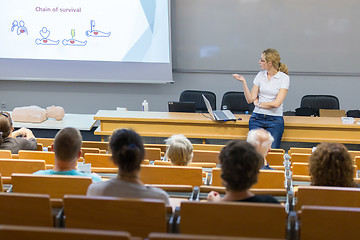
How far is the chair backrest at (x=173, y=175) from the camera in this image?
10.2 ft

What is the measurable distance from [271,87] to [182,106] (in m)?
1.38

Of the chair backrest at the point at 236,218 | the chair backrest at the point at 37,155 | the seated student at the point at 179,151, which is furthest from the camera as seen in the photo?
the chair backrest at the point at 37,155

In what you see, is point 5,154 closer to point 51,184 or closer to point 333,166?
point 51,184

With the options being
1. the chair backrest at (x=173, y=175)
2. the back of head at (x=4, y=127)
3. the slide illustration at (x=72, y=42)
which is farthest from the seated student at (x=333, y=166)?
the slide illustration at (x=72, y=42)

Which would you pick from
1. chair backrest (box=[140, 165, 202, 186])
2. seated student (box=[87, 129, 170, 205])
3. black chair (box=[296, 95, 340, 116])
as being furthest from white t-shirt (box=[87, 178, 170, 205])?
black chair (box=[296, 95, 340, 116])

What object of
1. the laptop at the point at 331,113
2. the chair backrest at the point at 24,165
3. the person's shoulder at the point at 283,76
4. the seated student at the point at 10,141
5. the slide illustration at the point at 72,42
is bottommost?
the chair backrest at the point at 24,165

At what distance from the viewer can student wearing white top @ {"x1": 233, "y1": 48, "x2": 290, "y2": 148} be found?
5160 mm

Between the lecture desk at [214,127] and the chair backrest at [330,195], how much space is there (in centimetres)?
303

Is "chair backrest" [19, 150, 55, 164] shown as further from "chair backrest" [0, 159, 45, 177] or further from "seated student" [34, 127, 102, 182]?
"seated student" [34, 127, 102, 182]

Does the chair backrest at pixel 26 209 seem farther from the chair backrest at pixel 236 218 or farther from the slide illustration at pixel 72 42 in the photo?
the slide illustration at pixel 72 42

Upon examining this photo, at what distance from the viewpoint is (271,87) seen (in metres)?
5.22

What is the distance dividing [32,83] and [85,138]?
181cm

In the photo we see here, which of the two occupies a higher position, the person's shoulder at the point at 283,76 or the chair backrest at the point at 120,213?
the person's shoulder at the point at 283,76

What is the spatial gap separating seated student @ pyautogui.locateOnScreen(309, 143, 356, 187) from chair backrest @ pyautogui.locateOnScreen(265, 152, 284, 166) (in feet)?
4.81
